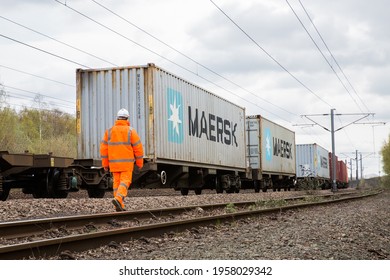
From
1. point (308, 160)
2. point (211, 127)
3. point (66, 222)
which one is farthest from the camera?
point (308, 160)

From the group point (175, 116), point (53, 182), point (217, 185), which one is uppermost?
point (175, 116)

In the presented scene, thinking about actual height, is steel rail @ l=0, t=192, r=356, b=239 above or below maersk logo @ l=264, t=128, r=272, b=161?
below

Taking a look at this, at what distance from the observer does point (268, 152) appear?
26.1 metres

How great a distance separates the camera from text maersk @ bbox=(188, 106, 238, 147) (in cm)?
1728

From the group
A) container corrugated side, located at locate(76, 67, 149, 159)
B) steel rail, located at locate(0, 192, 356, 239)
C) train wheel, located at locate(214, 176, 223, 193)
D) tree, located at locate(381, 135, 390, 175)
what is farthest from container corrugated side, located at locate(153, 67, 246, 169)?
tree, located at locate(381, 135, 390, 175)

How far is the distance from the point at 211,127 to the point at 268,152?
7543 mm

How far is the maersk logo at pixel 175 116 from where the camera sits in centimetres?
1562

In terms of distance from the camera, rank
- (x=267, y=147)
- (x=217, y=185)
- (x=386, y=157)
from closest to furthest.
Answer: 1. (x=217, y=185)
2. (x=267, y=147)
3. (x=386, y=157)

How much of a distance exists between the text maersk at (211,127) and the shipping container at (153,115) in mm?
32

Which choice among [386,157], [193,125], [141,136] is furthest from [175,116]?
[386,157]

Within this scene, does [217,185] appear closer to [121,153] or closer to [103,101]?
[103,101]

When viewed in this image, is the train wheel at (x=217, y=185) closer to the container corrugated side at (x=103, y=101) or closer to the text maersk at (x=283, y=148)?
the container corrugated side at (x=103, y=101)

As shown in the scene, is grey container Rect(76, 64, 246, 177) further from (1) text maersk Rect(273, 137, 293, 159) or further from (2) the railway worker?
(1) text maersk Rect(273, 137, 293, 159)

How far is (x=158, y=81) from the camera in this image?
14953mm
